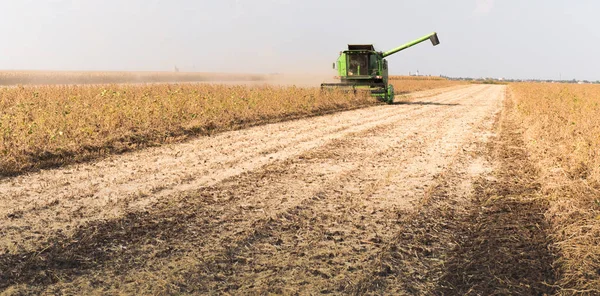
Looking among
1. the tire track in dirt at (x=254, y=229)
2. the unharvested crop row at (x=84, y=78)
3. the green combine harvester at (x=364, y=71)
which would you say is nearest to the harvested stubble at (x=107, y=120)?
the green combine harvester at (x=364, y=71)

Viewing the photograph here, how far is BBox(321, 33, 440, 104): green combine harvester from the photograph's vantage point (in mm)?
20000

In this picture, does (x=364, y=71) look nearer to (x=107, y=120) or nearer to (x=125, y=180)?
(x=107, y=120)

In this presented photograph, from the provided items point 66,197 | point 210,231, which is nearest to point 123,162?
point 66,197

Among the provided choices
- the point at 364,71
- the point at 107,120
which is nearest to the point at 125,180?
the point at 107,120

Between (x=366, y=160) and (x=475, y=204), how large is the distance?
8.43 ft

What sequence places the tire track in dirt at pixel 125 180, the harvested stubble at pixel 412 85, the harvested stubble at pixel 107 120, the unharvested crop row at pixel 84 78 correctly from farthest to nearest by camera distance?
the unharvested crop row at pixel 84 78 → the harvested stubble at pixel 412 85 → the harvested stubble at pixel 107 120 → the tire track in dirt at pixel 125 180

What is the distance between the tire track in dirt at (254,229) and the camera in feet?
10.6

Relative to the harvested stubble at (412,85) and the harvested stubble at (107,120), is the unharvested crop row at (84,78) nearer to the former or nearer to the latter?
the harvested stubble at (412,85)

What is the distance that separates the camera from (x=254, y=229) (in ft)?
13.5

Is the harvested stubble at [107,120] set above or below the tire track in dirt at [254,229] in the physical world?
above

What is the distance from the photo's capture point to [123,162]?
718cm

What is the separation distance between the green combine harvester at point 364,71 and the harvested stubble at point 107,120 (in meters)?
2.85

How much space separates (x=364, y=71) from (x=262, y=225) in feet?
56.6

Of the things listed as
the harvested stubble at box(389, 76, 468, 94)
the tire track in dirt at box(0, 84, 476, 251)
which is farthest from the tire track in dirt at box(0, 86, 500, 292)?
the harvested stubble at box(389, 76, 468, 94)
